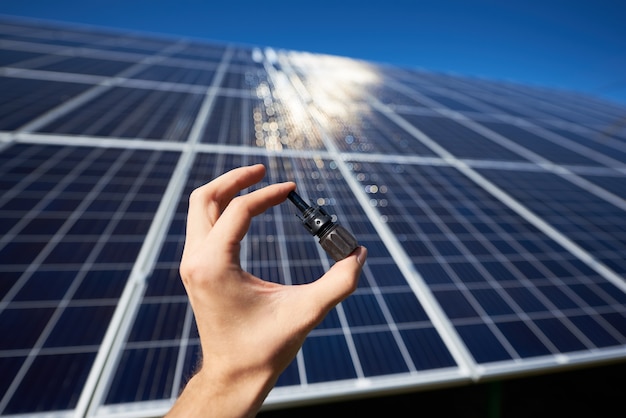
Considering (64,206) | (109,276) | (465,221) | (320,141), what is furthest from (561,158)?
(64,206)

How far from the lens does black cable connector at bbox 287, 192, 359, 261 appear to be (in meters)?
1.30

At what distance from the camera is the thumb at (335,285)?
1.14 meters

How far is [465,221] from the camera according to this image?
386cm

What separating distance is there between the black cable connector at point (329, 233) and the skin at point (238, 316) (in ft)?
0.19

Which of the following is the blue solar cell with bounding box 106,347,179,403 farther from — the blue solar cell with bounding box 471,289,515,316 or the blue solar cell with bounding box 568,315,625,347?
the blue solar cell with bounding box 568,315,625,347

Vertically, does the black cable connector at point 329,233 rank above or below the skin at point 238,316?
above

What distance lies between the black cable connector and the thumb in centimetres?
7

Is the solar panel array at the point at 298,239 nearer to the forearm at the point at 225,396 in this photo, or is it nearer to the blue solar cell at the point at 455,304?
the blue solar cell at the point at 455,304

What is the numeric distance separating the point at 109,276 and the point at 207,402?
1932mm

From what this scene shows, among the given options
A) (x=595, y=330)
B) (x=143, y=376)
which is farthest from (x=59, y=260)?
(x=595, y=330)

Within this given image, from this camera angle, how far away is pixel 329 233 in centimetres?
132

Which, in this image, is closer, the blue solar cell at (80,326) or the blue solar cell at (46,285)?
the blue solar cell at (80,326)

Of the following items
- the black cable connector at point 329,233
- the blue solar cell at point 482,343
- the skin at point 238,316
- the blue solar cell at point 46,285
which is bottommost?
the blue solar cell at point 482,343

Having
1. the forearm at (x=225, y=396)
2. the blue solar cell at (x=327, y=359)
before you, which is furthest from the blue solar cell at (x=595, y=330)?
the forearm at (x=225, y=396)
